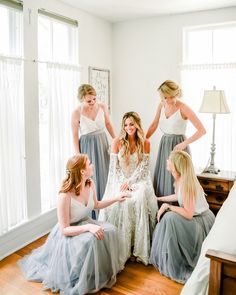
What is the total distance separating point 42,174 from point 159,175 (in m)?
1.24

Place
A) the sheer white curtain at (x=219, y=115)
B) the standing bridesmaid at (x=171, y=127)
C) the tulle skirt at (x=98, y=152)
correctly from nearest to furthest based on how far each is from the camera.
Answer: the standing bridesmaid at (x=171, y=127) → the tulle skirt at (x=98, y=152) → the sheer white curtain at (x=219, y=115)

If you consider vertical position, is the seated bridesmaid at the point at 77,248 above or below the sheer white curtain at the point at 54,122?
below

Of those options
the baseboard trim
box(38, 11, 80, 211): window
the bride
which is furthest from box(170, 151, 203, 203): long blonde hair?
the baseboard trim

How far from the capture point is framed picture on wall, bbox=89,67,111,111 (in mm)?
4083


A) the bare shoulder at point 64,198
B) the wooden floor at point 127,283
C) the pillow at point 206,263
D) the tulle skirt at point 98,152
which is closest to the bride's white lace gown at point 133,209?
the wooden floor at point 127,283

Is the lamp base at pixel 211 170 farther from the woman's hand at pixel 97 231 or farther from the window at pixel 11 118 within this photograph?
the window at pixel 11 118

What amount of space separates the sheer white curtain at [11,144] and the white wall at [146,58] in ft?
5.75

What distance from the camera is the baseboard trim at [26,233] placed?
2.97 meters

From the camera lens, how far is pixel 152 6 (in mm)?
3613

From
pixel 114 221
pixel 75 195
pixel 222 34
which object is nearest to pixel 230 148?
pixel 222 34

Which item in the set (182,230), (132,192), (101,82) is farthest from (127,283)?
(101,82)

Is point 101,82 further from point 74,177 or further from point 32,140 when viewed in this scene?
point 74,177

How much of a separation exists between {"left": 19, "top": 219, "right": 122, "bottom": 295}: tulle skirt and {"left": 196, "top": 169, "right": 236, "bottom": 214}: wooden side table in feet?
4.48

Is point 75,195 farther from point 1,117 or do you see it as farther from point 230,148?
point 230,148
